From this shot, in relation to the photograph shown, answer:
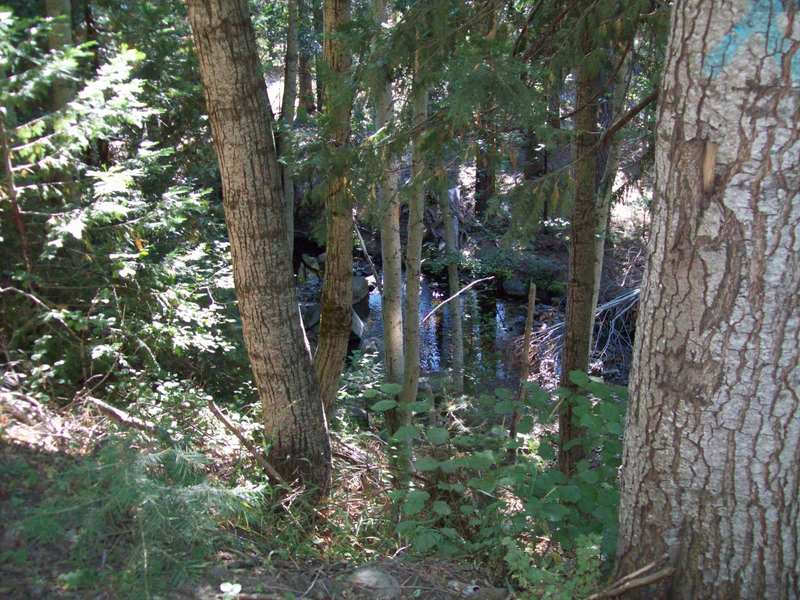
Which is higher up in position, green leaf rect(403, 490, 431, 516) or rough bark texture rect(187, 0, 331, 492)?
rough bark texture rect(187, 0, 331, 492)

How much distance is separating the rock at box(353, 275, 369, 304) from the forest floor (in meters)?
10.9

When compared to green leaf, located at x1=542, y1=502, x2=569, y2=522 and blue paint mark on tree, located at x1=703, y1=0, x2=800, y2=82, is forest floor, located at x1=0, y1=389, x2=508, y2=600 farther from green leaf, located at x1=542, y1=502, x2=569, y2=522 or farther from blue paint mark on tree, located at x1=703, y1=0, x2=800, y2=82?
blue paint mark on tree, located at x1=703, y1=0, x2=800, y2=82

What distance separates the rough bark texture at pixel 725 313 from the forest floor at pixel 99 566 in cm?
120

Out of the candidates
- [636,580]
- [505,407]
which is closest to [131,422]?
[505,407]

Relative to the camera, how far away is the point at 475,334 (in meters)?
15.2

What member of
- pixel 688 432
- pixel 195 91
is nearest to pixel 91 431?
pixel 688 432

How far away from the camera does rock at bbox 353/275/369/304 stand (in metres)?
15.1

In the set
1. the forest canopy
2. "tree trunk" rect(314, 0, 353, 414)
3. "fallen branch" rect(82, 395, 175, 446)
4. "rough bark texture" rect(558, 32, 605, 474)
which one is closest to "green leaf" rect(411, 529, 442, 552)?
the forest canopy

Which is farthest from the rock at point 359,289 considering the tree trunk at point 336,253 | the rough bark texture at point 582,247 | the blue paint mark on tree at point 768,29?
the blue paint mark on tree at point 768,29

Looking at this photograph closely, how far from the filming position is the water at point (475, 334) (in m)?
13.0

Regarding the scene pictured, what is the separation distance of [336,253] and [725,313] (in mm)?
3953

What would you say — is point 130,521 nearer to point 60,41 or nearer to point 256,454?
point 256,454

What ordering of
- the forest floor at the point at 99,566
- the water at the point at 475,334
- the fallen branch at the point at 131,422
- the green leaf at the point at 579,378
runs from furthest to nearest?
the water at the point at 475,334
the fallen branch at the point at 131,422
the green leaf at the point at 579,378
the forest floor at the point at 99,566

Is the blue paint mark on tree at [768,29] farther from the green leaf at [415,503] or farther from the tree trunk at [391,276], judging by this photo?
the tree trunk at [391,276]
